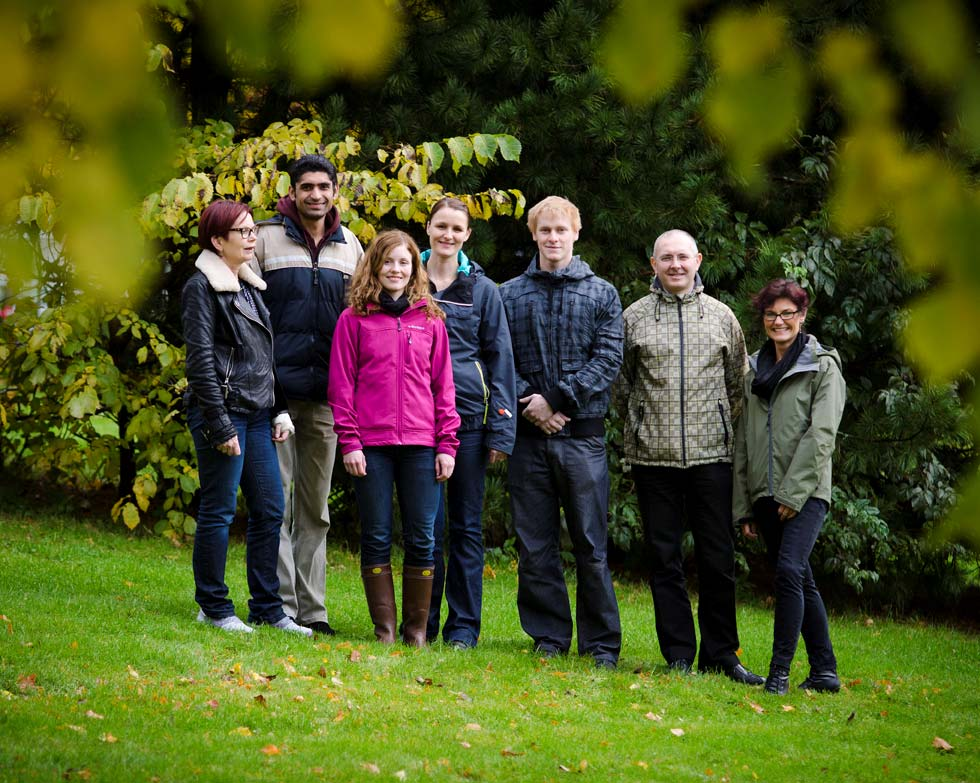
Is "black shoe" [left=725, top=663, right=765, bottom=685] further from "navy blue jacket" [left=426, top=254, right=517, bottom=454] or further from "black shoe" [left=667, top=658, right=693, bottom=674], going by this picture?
"navy blue jacket" [left=426, top=254, right=517, bottom=454]

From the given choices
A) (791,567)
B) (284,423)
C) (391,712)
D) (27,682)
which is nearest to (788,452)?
(791,567)

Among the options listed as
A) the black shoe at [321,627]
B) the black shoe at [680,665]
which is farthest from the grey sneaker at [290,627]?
the black shoe at [680,665]

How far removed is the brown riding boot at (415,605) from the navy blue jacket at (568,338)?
853mm

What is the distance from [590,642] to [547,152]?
4088 mm

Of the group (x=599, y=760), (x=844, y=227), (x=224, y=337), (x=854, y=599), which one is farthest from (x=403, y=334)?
(x=854, y=599)

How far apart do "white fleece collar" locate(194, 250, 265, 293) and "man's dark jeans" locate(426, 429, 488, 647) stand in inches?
47.2

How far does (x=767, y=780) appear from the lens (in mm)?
4016

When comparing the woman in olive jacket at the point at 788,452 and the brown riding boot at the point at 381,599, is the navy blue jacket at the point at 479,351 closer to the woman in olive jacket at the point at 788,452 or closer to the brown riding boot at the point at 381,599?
the brown riding boot at the point at 381,599

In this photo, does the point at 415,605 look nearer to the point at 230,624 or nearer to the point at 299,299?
the point at 230,624

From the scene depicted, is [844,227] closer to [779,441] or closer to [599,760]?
[599,760]

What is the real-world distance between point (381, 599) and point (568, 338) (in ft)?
4.86

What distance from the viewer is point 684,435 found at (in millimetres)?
5344

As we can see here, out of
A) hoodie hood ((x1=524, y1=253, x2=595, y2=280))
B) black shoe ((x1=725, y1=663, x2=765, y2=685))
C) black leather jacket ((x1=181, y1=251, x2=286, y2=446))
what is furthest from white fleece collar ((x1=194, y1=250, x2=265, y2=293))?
black shoe ((x1=725, y1=663, x2=765, y2=685))

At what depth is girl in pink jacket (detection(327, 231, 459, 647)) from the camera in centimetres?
519
